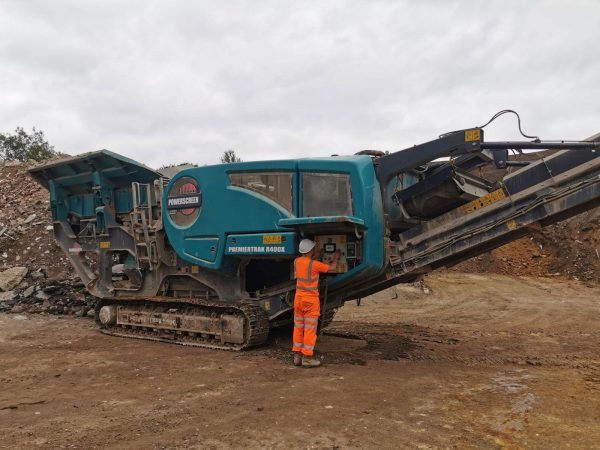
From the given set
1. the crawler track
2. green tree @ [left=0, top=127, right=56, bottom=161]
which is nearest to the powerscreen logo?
the crawler track

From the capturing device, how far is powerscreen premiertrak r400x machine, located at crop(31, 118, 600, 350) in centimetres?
545

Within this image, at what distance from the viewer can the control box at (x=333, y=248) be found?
5.89 m

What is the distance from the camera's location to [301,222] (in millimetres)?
5684

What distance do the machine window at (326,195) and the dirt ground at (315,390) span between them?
1.74m

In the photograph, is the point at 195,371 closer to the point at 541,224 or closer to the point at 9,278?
the point at 541,224

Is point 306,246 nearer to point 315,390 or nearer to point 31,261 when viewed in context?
point 315,390

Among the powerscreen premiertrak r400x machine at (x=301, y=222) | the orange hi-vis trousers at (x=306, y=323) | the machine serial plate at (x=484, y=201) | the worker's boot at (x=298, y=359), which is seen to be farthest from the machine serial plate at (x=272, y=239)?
the machine serial plate at (x=484, y=201)

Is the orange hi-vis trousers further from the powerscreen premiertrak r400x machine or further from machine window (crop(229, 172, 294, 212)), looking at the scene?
machine window (crop(229, 172, 294, 212))

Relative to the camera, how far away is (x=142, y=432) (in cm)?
363

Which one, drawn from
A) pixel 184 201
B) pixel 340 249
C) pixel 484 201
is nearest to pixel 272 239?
pixel 340 249

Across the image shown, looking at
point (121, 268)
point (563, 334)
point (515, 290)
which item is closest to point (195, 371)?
point (121, 268)

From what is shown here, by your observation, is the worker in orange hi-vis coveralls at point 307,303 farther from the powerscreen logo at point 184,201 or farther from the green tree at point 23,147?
the green tree at point 23,147

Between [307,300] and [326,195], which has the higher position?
[326,195]

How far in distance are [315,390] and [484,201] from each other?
2.74 metres
